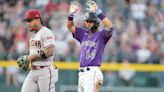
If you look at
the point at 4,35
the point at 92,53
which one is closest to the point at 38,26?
the point at 92,53

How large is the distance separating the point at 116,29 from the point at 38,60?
655 cm

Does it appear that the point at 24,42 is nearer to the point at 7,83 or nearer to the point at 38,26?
the point at 7,83

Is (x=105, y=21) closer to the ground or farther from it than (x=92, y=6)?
closer to the ground

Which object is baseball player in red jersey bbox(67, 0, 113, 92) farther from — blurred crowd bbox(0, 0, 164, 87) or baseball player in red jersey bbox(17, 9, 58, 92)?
blurred crowd bbox(0, 0, 164, 87)

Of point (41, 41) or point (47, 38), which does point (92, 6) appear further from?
point (41, 41)

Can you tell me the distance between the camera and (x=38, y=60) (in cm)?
1070

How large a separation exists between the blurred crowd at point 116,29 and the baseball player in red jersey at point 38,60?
495 centimetres

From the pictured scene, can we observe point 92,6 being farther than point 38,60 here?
Yes

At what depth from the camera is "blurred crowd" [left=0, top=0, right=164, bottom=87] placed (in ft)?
52.5

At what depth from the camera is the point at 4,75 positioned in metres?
15.9

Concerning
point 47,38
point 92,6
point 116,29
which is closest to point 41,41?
point 47,38

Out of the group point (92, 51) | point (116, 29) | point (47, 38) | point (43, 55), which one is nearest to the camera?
point (43, 55)

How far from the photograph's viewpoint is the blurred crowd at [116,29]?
16.0 m

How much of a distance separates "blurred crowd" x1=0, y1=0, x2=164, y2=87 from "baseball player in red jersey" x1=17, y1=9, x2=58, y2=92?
4945 mm
